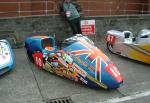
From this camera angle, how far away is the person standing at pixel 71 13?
9086 millimetres

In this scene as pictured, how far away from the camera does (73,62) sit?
19.8 feet

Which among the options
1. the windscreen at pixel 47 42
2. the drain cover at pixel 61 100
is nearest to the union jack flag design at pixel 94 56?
the drain cover at pixel 61 100

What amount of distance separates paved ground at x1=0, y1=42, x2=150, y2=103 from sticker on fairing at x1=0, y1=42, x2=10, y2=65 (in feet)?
1.10

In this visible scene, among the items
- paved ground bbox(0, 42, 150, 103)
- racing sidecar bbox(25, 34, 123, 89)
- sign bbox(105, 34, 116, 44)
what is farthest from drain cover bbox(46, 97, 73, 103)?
sign bbox(105, 34, 116, 44)

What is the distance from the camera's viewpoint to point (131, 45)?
25.0ft

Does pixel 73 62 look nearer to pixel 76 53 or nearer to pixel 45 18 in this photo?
pixel 76 53

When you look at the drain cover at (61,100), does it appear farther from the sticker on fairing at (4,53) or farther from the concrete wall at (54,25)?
the concrete wall at (54,25)

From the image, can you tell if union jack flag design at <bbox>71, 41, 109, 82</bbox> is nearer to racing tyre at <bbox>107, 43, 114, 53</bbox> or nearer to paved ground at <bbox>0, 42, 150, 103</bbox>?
paved ground at <bbox>0, 42, 150, 103</bbox>

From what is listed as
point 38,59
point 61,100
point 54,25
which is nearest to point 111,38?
point 54,25

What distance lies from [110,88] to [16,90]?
1.77 metres

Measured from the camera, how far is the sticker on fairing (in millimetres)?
6539

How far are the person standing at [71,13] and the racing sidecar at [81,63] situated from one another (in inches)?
87.8

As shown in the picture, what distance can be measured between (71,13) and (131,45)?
232cm

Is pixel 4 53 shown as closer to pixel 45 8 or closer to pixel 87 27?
pixel 45 8
